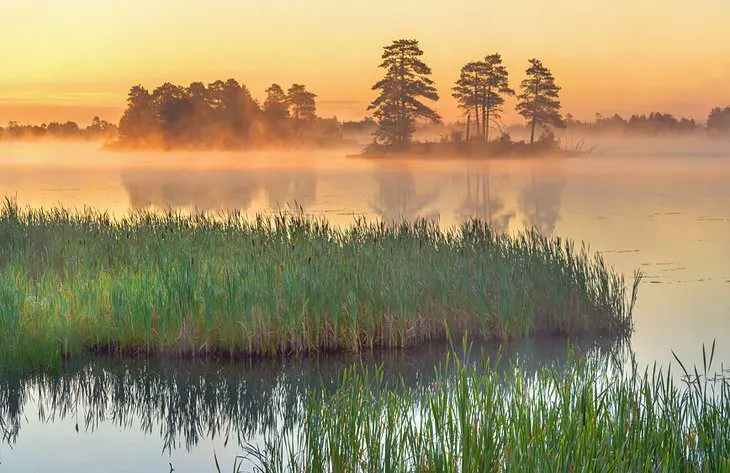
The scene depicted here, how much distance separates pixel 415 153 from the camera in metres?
75.5

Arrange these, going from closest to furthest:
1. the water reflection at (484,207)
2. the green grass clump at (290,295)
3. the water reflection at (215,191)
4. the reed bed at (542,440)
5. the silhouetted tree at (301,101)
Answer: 1. the reed bed at (542,440)
2. the green grass clump at (290,295)
3. the water reflection at (484,207)
4. the water reflection at (215,191)
5. the silhouetted tree at (301,101)

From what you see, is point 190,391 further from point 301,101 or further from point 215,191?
point 301,101

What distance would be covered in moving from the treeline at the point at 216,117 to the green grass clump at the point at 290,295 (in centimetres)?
7735

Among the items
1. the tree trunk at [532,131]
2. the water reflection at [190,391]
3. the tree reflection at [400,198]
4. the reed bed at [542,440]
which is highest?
the tree trunk at [532,131]

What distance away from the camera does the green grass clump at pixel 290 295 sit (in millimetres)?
10539

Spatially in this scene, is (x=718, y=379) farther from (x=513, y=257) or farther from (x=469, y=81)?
(x=469, y=81)

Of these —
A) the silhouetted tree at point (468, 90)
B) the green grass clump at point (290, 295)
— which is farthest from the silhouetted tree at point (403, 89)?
the green grass clump at point (290, 295)

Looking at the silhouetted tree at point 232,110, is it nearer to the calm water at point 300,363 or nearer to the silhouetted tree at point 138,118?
the silhouetted tree at point 138,118

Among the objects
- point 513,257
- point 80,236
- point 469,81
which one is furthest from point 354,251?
point 469,81

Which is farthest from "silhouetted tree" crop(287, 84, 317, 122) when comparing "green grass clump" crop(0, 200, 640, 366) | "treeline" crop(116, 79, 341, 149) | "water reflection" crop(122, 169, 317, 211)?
"green grass clump" crop(0, 200, 640, 366)

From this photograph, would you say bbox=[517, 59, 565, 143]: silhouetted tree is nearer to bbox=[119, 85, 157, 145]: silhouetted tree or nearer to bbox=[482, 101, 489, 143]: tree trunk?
bbox=[482, 101, 489, 143]: tree trunk

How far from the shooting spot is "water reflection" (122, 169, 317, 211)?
3931 cm

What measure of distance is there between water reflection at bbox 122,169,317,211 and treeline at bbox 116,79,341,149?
2028 cm

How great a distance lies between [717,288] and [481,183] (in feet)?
124
